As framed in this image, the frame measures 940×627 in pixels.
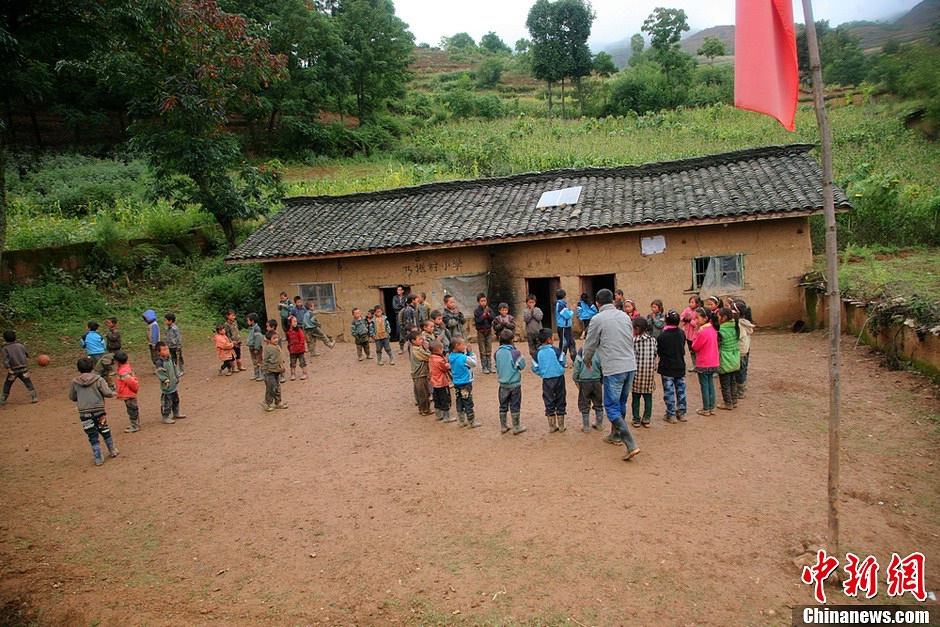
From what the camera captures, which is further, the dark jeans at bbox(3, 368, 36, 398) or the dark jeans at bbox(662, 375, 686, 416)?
the dark jeans at bbox(3, 368, 36, 398)

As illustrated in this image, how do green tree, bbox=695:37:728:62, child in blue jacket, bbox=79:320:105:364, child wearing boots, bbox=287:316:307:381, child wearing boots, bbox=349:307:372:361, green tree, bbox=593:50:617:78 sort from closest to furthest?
child in blue jacket, bbox=79:320:105:364, child wearing boots, bbox=287:316:307:381, child wearing boots, bbox=349:307:372:361, green tree, bbox=593:50:617:78, green tree, bbox=695:37:728:62

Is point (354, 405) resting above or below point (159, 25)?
below

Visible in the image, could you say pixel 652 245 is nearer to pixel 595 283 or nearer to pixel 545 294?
pixel 595 283

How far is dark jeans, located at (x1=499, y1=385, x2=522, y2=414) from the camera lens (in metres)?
8.13

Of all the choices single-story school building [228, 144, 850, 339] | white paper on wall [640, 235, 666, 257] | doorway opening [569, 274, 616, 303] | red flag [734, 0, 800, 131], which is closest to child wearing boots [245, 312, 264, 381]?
single-story school building [228, 144, 850, 339]

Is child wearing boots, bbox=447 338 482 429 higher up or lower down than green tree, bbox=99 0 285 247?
lower down

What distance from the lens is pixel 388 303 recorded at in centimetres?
1641

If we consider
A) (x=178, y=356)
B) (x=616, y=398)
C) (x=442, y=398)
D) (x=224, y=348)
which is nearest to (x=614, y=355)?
(x=616, y=398)

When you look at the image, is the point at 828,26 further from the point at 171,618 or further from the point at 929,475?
the point at 171,618

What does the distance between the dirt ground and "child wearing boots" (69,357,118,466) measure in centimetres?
47

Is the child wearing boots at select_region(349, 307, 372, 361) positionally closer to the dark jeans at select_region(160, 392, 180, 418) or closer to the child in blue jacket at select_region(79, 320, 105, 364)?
the dark jeans at select_region(160, 392, 180, 418)

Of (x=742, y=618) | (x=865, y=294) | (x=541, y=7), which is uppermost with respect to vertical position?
(x=541, y=7)

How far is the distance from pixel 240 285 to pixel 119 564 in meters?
13.3

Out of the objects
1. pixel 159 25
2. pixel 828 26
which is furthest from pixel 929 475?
pixel 828 26
